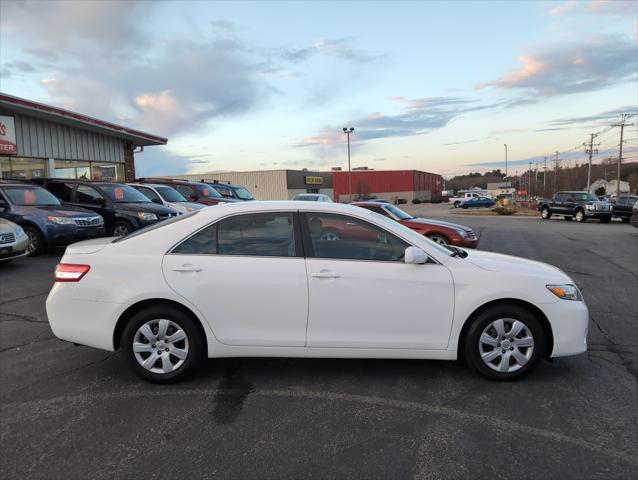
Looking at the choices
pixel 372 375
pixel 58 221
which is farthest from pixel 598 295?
pixel 58 221

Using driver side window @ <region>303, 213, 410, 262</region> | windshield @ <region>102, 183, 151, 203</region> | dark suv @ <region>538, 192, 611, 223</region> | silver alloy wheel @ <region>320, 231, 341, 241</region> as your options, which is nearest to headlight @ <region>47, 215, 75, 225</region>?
windshield @ <region>102, 183, 151, 203</region>

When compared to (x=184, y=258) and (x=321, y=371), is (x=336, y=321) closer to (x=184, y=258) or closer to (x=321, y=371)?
(x=321, y=371)

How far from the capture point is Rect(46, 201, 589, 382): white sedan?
381 centimetres

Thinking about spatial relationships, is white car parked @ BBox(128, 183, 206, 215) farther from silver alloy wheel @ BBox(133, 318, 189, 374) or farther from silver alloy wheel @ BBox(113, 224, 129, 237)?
silver alloy wheel @ BBox(133, 318, 189, 374)

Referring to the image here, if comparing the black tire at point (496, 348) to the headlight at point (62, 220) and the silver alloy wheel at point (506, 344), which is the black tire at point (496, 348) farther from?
the headlight at point (62, 220)

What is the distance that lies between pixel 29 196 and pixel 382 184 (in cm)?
8352

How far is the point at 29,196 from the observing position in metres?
10.8

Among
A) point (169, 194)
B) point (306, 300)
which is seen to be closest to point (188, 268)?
point (306, 300)

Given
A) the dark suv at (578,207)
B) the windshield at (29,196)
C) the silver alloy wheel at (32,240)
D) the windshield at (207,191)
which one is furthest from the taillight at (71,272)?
the dark suv at (578,207)

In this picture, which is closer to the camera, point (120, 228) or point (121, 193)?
point (120, 228)

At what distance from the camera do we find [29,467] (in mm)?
2807

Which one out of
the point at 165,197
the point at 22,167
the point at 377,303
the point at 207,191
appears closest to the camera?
the point at 377,303

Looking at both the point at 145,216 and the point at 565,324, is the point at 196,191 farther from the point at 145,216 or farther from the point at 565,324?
the point at 565,324

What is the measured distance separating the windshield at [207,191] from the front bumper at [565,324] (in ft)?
51.7
